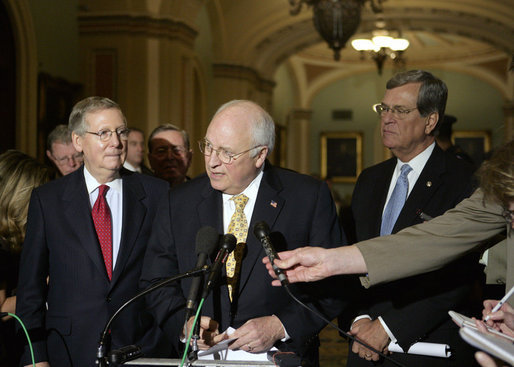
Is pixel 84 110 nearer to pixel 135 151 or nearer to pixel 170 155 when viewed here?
pixel 170 155

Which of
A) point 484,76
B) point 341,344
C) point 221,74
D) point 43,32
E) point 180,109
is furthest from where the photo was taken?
point 484,76

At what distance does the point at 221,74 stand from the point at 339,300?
1055 cm

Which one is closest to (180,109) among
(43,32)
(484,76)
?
(43,32)

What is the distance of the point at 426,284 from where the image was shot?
2791 mm

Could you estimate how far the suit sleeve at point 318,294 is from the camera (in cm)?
251

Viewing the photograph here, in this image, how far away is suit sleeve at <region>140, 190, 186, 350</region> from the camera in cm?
257

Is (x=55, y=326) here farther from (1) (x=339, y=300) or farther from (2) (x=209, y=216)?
(1) (x=339, y=300)

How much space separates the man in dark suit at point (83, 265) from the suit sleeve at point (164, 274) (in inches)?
7.7

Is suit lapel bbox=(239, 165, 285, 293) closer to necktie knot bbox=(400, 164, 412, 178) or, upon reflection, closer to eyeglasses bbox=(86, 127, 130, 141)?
necktie knot bbox=(400, 164, 412, 178)

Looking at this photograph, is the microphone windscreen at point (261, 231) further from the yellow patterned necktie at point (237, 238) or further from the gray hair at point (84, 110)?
the gray hair at point (84, 110)

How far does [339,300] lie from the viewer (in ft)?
8.68

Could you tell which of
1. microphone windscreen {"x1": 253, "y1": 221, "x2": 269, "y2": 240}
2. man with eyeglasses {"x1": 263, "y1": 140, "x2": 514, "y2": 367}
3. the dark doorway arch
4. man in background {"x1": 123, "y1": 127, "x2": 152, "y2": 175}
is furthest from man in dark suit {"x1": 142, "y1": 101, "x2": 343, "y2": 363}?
the dark doorway arch

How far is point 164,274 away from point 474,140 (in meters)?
17.4

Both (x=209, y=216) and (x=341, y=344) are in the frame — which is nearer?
(x=209, y=216)
